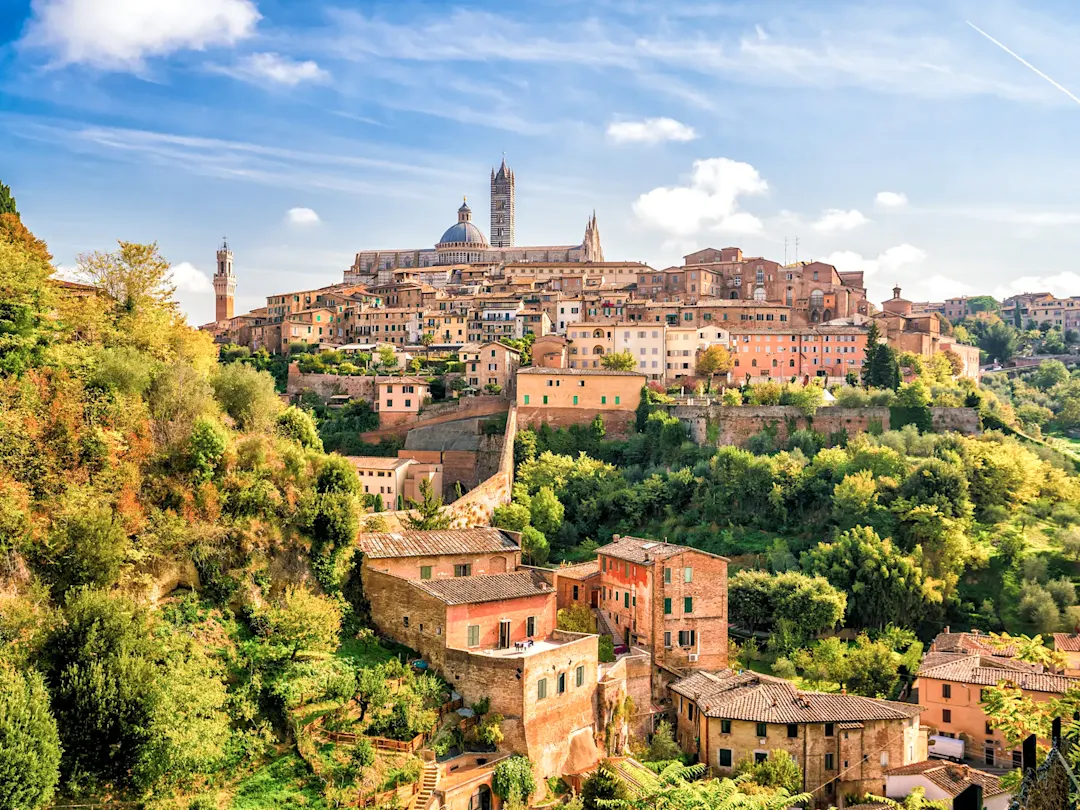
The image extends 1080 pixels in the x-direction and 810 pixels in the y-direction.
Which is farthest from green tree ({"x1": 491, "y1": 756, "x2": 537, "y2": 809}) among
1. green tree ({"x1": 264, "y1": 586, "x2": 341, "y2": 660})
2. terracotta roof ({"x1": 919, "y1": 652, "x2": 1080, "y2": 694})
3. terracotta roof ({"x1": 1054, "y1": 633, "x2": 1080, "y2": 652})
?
terracotta roof ({"x1": 1054, "y1": 633, "x2": 1080, "y2": 652})

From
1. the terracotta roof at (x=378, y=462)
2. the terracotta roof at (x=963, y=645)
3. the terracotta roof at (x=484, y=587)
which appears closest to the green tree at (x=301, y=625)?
the terracotta roof at (x=484, y=587)

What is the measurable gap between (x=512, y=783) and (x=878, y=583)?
19435 millimetres

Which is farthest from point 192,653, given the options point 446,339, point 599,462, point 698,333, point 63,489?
point 446,339

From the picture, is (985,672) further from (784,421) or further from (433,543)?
(784,421)

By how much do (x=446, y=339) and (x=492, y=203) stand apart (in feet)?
166

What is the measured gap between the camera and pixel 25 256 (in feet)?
75.3

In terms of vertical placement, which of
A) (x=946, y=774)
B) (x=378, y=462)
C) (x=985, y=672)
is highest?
(x=378, y=462)

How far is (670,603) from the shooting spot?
2961 cm

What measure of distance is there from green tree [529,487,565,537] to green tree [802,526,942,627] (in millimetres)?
10281

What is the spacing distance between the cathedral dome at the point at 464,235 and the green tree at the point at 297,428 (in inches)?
2766

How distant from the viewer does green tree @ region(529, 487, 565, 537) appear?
41.0 m

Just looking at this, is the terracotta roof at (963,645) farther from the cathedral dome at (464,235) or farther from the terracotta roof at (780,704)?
the cathedral dome at (464,235)

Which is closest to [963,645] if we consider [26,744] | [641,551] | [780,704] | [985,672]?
[985,672]

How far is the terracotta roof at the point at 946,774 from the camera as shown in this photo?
900 inches
